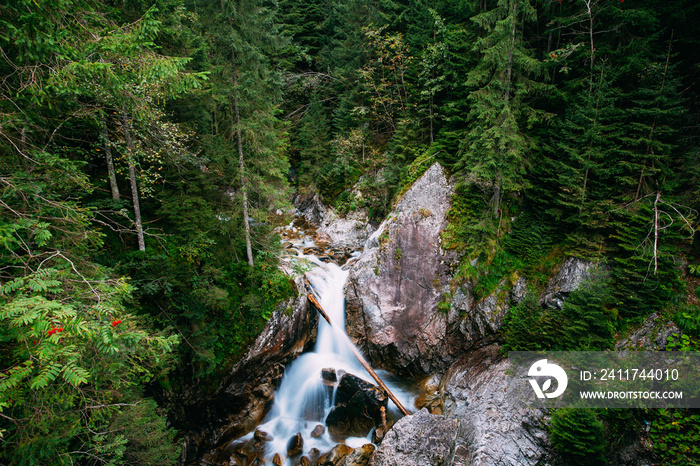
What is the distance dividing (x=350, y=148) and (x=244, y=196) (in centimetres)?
934

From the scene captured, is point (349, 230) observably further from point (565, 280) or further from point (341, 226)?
point (565, 280)

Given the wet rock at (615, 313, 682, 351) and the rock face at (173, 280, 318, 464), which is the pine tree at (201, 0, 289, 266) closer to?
the rock face at (173, 280, 318, 464)

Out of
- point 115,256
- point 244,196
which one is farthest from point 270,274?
point 115,256

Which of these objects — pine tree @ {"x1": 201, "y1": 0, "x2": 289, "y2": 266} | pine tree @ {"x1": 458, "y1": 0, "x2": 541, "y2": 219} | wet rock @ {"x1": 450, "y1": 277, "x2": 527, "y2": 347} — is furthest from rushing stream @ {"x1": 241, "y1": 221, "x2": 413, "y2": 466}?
pine tree @ {"x1": 458, "y1": 0, "x2": 541, "y2": 219}

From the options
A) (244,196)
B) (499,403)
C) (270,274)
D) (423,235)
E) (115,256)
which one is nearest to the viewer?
(499,403)

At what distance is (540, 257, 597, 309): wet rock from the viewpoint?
8.11 meters

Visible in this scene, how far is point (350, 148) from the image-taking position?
674 inches

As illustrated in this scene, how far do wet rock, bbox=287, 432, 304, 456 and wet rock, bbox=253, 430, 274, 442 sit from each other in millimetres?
689

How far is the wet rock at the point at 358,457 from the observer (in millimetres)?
7742

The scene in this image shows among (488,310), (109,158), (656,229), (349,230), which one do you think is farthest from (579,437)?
(109,158)

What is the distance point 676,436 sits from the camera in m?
5.58

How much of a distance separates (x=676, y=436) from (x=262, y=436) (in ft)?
33.9

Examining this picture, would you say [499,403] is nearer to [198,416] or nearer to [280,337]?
[280,337]
